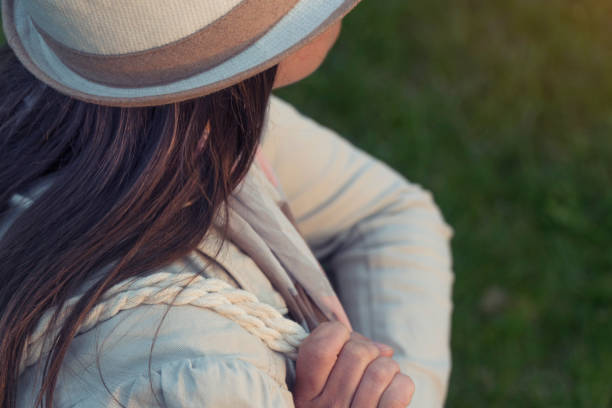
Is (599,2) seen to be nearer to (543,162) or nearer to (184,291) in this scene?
(543,162)

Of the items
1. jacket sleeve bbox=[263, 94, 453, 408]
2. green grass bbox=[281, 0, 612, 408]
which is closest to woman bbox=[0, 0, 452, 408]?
jacket sleeve bbox=[263, 94, 453, 408]

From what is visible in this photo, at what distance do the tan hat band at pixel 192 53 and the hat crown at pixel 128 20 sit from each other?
1cm

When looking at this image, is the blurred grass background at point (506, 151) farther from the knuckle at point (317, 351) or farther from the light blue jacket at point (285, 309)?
the knuckle at point (317, 351)

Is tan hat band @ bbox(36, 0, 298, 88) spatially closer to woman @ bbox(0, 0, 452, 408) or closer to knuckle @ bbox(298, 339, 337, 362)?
woman @ bbox(0, 0, 452, 408)

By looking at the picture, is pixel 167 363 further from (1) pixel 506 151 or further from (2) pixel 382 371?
(1) pixel 506 151

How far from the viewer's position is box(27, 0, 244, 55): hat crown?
1.05 m

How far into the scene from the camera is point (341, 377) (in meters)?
1.20

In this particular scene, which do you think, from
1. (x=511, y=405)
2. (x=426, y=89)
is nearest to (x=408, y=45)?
(x=426, y=89)

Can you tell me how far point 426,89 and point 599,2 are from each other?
847mm

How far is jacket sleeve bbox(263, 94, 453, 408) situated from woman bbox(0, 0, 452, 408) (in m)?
0.33

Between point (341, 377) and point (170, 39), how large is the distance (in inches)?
22.3

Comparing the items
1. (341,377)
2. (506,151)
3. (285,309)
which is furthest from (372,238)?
(506,151)

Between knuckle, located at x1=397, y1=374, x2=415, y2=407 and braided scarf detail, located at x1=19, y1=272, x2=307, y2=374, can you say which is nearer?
braided scarf detail, located at x1=19, y1=272, x2=307, y2=374

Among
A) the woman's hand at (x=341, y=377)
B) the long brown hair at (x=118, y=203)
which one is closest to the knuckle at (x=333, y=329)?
the woman's hand at (x=341, y=377)
